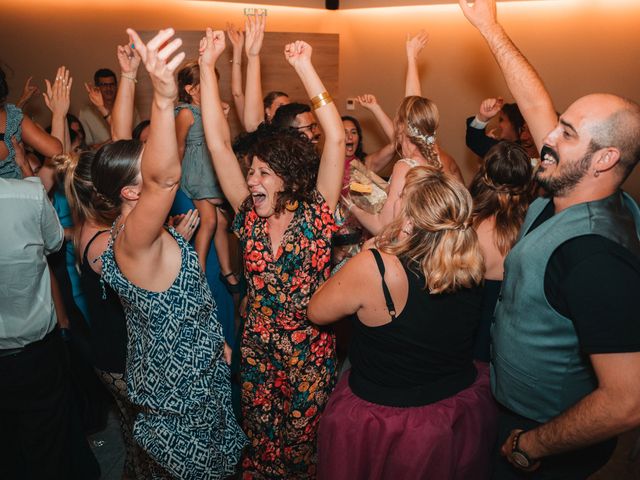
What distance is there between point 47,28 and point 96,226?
4023 millimetres

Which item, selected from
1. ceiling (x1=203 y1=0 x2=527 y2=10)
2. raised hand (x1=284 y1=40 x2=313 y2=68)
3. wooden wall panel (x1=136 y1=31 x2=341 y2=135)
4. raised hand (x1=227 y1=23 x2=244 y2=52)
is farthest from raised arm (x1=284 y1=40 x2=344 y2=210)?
ceiling (x1=203 y1=0 x2=527 y2=10)

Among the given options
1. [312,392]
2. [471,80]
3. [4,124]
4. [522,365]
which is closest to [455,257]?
[522,365]

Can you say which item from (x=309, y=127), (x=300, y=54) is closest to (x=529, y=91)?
(x=300, y=54)

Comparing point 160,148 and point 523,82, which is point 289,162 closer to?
point 160,148

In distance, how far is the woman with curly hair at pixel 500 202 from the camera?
6.58 ft

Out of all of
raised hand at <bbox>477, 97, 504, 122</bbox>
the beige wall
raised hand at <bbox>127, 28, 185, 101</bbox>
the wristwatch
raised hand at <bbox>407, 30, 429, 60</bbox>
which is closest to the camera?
raised hand at <bbox>127, 28, 185, 101</bbox>

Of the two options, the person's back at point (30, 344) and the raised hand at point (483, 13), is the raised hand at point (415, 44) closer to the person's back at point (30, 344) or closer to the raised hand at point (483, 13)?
the raised hand at point (483, 13)

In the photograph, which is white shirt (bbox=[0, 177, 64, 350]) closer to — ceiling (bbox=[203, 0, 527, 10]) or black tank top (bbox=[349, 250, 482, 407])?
black tank top (bbox=[349, 250, 482, 407])

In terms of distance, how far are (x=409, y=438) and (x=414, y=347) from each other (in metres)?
0.28

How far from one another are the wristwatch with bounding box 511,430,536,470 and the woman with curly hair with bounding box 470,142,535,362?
0.69 meters

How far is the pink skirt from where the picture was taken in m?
1.55

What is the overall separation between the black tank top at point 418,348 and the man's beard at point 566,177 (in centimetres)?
38

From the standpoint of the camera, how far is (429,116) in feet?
8.86

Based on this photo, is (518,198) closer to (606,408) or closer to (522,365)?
(522,365)
